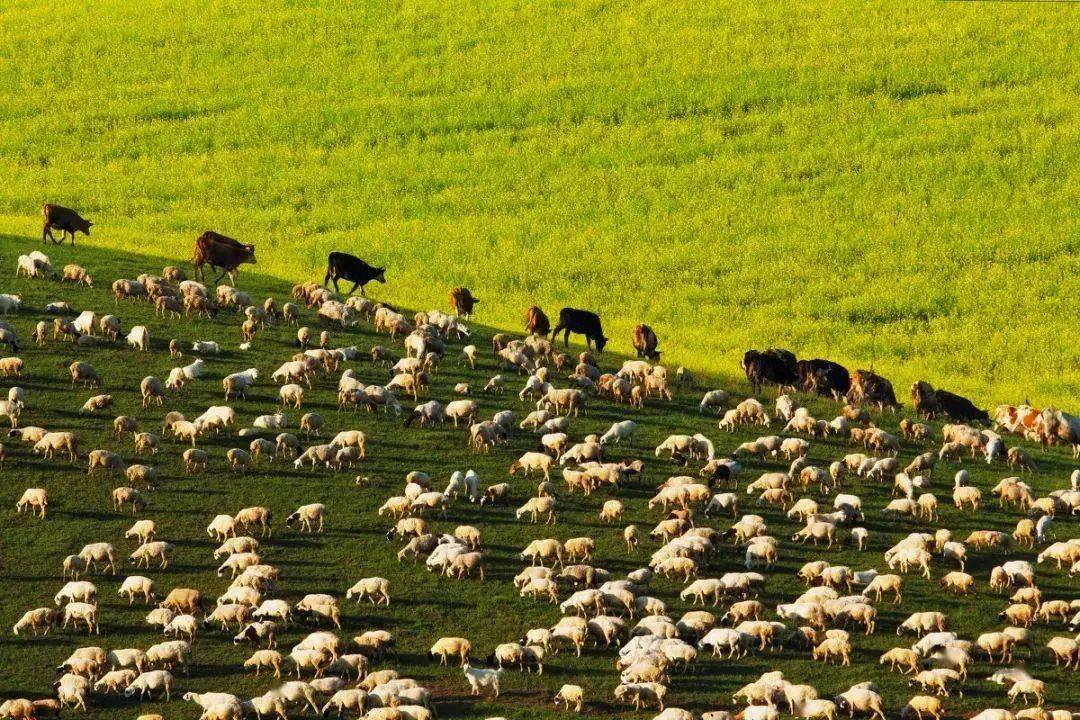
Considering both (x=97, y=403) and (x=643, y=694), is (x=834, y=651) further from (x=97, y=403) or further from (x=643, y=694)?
(x=97, y=403)

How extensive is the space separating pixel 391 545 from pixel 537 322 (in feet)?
53.7

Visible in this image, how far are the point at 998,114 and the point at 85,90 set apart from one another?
1419 inches

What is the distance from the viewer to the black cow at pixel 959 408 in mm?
46938

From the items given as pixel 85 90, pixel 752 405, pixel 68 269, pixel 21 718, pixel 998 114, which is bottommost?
pixel 21 718

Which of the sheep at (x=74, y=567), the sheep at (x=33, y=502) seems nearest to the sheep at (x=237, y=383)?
the sheep at (x=33, y=502)

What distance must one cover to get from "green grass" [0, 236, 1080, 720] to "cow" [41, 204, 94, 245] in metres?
8.78

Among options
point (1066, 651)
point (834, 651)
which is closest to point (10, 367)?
point (834, 651)

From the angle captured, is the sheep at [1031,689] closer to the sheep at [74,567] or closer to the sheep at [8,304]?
the sheep at [74,567]

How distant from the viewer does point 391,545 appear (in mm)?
36344

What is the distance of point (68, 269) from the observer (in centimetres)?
5241

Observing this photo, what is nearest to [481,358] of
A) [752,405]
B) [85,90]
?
[752,405]

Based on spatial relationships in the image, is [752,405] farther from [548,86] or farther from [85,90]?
[85,90]

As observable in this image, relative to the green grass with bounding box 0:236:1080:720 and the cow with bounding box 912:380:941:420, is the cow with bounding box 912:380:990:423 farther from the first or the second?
the green grass with bounding box 0:236:1080:720

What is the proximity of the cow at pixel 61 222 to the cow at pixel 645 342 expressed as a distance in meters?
18.1
